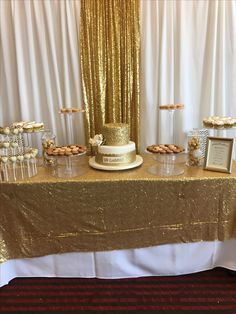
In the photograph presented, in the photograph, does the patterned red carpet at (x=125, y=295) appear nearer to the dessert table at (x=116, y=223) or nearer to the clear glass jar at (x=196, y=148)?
the dessert table at (x=116, y=223)

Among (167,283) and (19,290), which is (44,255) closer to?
(19,290)

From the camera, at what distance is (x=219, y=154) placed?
64.1 inches

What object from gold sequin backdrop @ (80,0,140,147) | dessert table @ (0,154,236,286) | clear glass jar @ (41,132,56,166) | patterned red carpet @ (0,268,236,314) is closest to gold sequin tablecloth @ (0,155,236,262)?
dessert table @ (0,154,236,286)

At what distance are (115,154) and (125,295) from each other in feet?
2.60

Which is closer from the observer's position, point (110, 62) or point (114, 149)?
point (114, 149)

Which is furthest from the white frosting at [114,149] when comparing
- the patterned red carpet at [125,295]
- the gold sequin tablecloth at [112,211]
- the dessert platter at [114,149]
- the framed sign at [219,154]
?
the patterned red carpet at [125,295]

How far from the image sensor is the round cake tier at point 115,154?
63.4 inches

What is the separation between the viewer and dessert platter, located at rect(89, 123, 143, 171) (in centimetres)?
161

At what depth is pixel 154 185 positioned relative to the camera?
1.53 m

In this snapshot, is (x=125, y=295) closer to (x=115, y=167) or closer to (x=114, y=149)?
(x=115, y=167)

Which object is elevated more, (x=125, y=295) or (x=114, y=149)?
(x=114, y=149)

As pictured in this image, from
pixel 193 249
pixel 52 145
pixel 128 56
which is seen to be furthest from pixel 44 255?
pixel 128 56

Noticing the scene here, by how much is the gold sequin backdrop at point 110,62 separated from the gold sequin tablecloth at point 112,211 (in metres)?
0.45

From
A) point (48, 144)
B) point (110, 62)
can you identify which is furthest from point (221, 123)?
point (48, 144)
